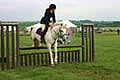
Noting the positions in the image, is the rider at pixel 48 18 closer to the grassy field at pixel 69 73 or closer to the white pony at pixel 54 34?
the white pony at pixel 54 34

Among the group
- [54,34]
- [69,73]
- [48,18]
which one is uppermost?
[48,18]

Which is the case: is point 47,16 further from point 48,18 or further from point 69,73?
point 69,73

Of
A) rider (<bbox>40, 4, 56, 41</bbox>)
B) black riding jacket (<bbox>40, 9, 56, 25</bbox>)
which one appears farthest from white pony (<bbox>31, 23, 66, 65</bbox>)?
black riding jacket (<bbox>40, 9, 56, 25</bbox>)

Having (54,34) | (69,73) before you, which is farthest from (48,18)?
(69,73)

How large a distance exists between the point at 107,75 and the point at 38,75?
87.3 inches

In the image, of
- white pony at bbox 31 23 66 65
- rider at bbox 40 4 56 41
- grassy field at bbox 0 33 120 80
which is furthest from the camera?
rider at bbox 40 4 56 41

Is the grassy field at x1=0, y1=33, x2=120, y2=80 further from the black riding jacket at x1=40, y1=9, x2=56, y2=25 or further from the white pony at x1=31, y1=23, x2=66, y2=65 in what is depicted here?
the black riding jacket at x1=40, y1=9, x2=56, y2=25

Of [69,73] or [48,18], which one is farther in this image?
[48,18]

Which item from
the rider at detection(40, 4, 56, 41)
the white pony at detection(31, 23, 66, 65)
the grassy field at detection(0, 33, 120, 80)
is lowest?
the grassy field at detection(0, 33, 120, 80)

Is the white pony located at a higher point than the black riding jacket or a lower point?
lower

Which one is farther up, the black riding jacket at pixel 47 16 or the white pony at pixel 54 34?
the black riding jacket at pixel 47 16

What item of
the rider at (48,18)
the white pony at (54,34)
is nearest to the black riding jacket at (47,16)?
the rider at (48,18)

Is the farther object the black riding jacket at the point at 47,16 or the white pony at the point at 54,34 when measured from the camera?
the black riding jacket at the point at 47,16

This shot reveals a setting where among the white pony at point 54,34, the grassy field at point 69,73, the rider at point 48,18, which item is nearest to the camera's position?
the grassy field at point 69,73
